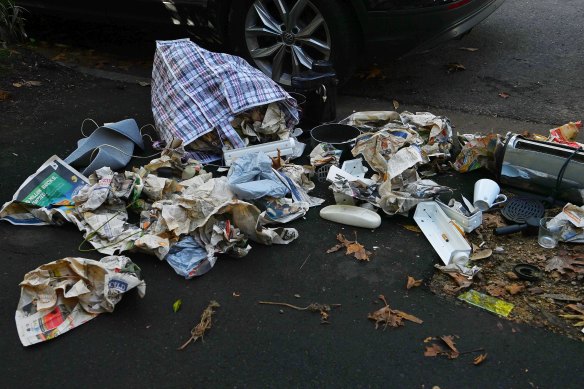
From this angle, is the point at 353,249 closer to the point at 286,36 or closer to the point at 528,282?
the point at 528,282

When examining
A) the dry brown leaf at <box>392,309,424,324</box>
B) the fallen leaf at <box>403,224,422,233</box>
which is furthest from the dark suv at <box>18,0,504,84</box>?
the dry brown leaf at <box>392,309,424,324</box>

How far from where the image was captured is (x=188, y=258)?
10.7ft

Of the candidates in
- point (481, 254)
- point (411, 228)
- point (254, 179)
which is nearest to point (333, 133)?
point (254, 179)

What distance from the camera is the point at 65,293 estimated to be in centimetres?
289

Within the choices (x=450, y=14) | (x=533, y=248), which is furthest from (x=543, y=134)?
(x=533, y=248)

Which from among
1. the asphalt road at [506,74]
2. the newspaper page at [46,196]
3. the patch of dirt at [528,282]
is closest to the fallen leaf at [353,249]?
the patch of dirt at [528,282]

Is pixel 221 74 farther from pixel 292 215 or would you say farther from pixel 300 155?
pixel 292 215

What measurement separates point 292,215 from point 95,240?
119 centimetres

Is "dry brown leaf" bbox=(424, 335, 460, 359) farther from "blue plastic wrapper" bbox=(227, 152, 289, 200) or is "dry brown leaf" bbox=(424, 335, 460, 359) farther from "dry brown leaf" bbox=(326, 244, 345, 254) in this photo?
"blue plastic wrapper" bbox=(227, 152, 289, 200)

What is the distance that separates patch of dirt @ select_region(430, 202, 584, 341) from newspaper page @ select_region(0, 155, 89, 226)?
235 cm

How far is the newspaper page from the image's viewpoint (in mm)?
3654

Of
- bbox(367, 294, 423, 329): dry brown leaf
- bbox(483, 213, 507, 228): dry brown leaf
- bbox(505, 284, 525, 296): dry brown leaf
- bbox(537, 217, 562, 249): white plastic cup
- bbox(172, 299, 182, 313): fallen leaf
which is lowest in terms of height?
bbox(172, 299, 182, 313): fallen leaf

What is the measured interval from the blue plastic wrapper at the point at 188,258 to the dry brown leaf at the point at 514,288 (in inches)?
62.0

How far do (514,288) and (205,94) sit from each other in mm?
2619
